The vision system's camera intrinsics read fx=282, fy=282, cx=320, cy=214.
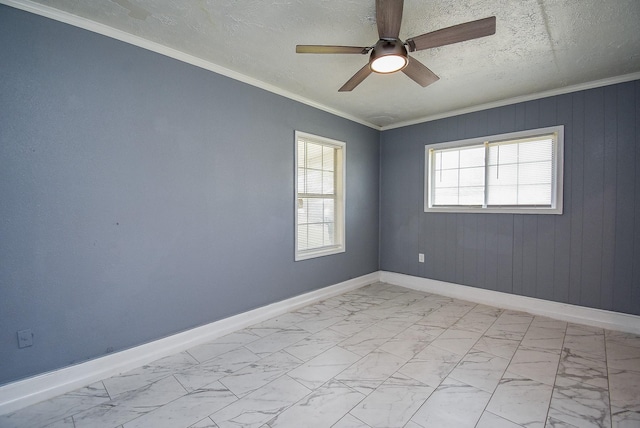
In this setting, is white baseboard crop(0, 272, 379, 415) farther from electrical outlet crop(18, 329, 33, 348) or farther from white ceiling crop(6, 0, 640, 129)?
white ceiling crop(6, 0, 640, 129)

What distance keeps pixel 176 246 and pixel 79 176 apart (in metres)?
0.87

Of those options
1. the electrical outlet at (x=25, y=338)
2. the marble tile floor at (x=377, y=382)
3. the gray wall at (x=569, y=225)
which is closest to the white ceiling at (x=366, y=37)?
the gray wall at (x=569, y=225)

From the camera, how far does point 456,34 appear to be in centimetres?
186

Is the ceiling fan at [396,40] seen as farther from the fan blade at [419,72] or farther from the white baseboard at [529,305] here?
the white baseboard at [529,305]

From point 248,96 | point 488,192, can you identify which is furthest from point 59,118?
point 488,192

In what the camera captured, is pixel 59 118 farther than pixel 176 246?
No

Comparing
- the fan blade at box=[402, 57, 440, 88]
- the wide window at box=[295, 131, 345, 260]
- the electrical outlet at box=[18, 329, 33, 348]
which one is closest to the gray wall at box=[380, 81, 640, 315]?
the wide window at box=[295, 131, 345, 260]

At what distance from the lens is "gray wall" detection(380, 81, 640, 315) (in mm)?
2963

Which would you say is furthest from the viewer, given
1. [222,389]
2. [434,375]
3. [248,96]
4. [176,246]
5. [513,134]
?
[513,134]

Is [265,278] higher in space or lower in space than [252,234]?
lower

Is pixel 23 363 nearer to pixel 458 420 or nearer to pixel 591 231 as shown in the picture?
pixel 458 420

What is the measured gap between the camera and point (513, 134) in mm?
3609

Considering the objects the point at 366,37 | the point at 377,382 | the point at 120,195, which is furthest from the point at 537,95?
the point at 120,195

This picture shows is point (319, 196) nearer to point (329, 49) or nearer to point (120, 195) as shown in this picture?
point (329, 49)
